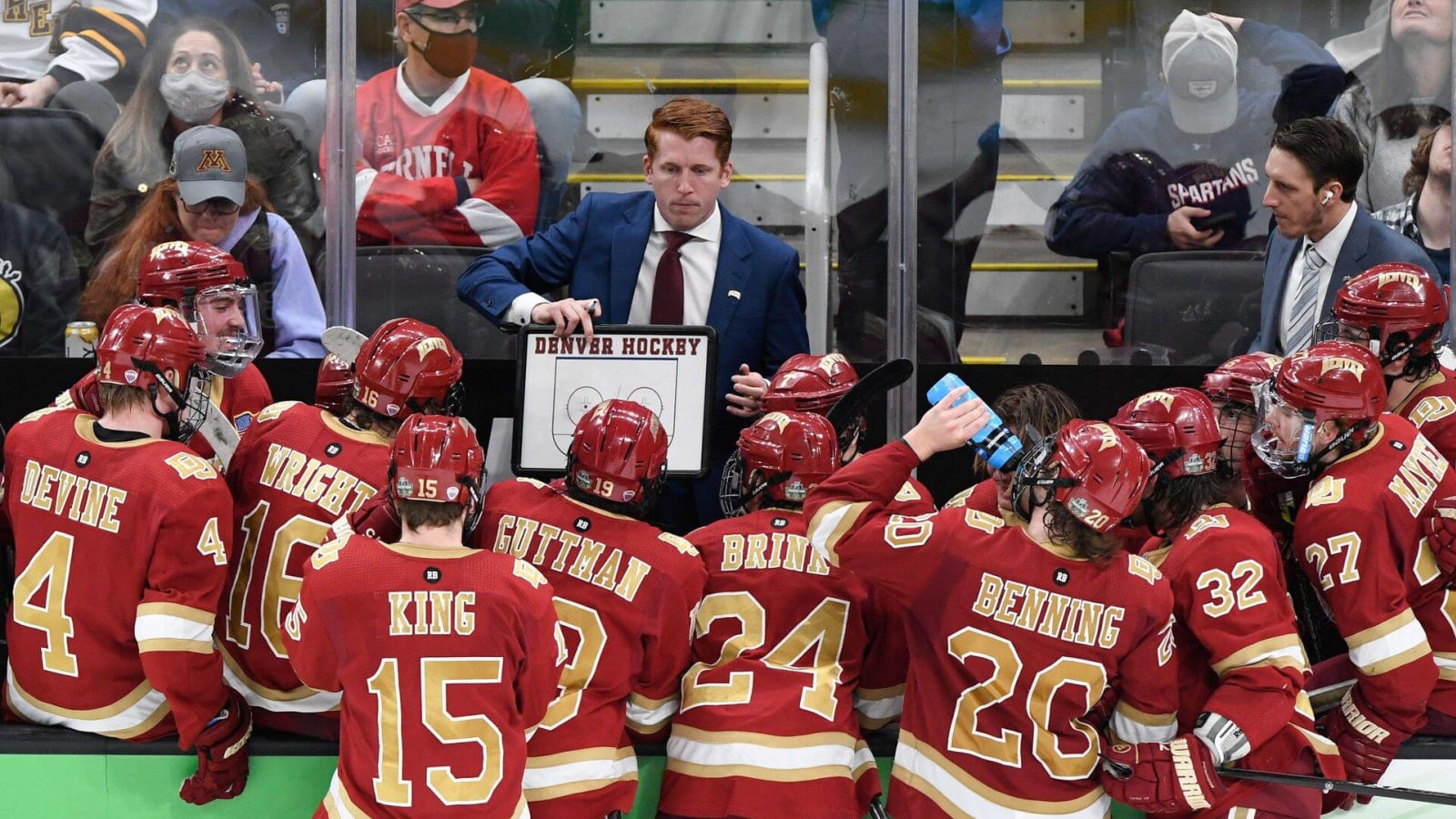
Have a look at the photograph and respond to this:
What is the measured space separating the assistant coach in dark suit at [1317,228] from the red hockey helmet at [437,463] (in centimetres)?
262

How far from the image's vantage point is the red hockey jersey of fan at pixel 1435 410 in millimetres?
3754

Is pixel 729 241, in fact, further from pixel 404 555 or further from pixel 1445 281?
pixel 1445 281

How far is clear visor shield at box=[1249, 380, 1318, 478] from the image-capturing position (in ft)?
11.2

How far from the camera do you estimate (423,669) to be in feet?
9.38

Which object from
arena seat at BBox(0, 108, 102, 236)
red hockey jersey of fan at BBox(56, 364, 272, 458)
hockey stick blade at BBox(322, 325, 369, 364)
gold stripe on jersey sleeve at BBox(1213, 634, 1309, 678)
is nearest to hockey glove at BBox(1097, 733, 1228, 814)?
gold stripe on jersey sleeve at BBox(1213, 634, 1309, 678)

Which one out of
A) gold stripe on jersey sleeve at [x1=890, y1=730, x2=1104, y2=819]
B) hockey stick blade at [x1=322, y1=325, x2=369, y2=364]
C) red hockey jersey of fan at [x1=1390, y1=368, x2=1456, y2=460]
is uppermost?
hockey stick blade at [x1=322, y1=325, x2=369, y2=364]

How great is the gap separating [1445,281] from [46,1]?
4.36m

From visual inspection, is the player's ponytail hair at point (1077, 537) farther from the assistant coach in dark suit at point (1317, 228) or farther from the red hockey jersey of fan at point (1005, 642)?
the assistant coach in dark suit at point (1317, 228)

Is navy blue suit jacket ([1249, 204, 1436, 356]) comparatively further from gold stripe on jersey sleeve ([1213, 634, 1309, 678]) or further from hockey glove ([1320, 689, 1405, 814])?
gold stripe on jersey sleeve ([1213, 634, 1309, 678])

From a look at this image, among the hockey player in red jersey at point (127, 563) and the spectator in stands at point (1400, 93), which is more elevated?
the spectator in stands at point (1400, 93)

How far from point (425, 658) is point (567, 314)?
120 cm

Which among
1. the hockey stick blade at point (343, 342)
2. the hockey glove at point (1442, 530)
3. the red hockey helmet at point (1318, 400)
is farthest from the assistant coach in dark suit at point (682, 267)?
the hockey glove at point (1442, 530)

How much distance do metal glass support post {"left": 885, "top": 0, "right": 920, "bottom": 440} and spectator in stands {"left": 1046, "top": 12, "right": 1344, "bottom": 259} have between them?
0.51m

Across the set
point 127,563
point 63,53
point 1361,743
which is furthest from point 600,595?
point 63,53
